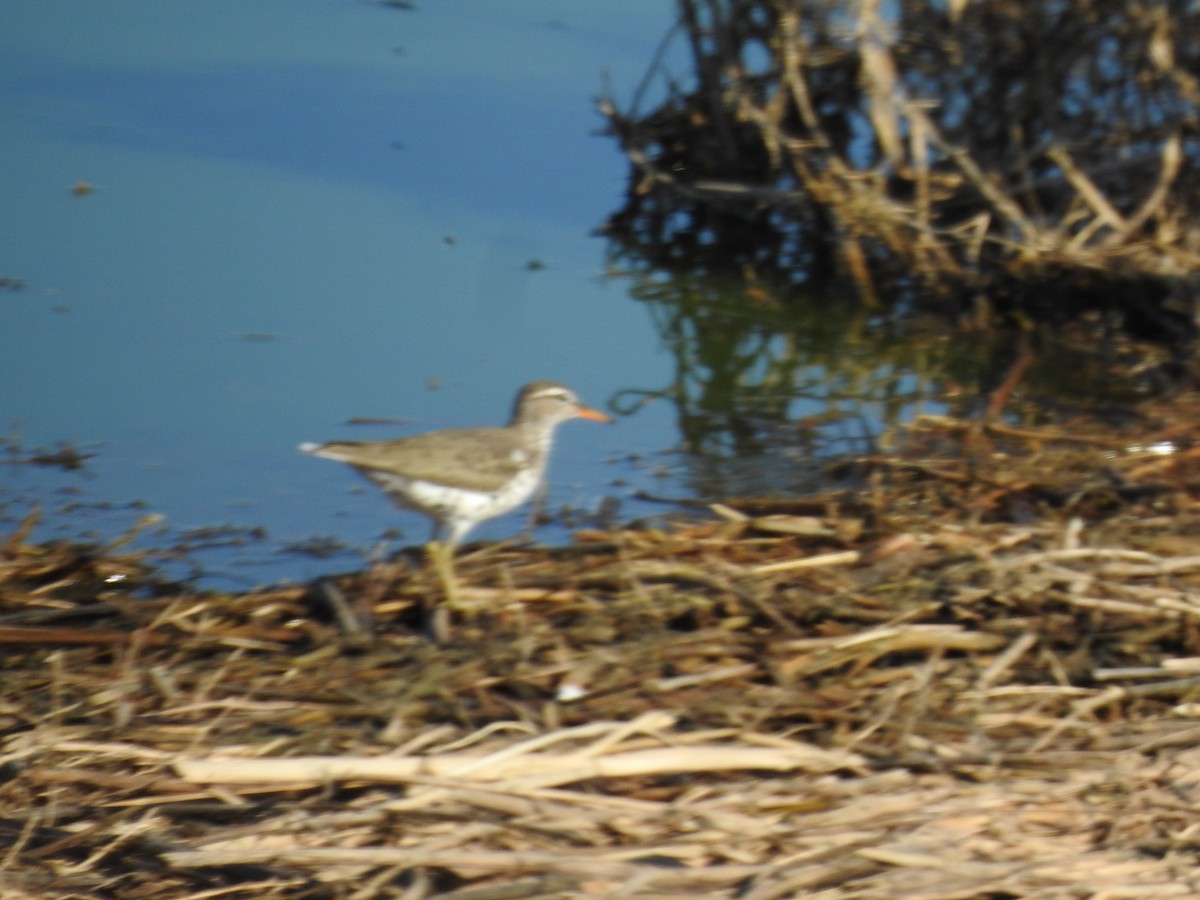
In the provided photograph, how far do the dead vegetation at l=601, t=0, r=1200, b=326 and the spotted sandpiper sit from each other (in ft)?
12.1

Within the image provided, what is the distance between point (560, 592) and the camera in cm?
544

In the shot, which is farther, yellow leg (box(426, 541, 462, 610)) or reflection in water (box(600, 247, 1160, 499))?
reflection in water (box(600, 247, 1160, 499))

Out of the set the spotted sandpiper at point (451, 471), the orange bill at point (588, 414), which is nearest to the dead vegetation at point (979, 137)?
the orange bill at point (588, 414)

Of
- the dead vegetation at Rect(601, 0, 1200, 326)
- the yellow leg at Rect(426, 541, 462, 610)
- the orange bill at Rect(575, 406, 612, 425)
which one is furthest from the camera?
the dead vegetation at Rect(601, 0, 1200, 326)

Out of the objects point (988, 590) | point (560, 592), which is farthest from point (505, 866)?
point (988, 590)

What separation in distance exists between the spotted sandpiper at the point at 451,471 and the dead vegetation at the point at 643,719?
0.28 meters

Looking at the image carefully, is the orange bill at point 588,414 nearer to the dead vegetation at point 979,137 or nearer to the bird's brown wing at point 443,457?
the bird's brown wing at point 443,457

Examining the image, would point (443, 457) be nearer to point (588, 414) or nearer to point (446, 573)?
point (446, 573)

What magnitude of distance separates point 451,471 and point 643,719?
5.64 ft

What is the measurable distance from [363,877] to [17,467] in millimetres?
3755

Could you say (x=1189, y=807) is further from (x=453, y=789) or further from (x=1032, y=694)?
(x=453, y=789)

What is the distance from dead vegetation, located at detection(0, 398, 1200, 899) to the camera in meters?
4.16

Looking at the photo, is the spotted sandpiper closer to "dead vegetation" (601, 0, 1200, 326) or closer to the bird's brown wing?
the bird's brown wing

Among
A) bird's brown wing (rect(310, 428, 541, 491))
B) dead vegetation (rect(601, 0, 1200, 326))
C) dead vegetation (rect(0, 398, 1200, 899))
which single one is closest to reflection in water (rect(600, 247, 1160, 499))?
dead vegetation (rect(601, 0, 1200, 326))
